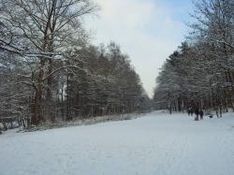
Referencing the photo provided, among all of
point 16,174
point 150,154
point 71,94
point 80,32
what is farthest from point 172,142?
point 71,94

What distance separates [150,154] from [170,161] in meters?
1.60

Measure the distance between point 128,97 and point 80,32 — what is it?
56990mm

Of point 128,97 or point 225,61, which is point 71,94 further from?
point 225,61

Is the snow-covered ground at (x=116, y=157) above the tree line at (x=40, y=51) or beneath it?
beneath

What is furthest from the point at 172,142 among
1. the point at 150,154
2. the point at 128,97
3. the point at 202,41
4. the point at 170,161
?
the point at 128,97

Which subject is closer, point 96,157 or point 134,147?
point 96,157

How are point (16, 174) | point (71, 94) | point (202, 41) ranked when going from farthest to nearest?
point (71, 94) → point (202, 41) → point (16, 174)

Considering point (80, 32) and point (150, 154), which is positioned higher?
point (80, 32)

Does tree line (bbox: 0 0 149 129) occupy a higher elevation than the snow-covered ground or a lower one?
higher

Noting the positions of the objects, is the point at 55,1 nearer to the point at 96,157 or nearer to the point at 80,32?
the point at 80,32

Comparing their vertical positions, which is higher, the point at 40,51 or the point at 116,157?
the point at 40,51

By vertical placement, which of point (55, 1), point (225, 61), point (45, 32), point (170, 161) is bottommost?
point (170, 161)

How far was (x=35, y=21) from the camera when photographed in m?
28.6

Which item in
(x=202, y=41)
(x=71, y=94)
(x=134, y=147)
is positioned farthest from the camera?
(x=71, y=94)
